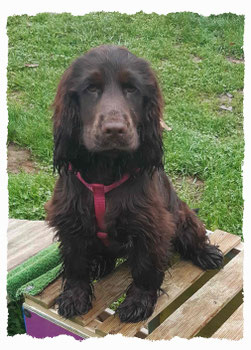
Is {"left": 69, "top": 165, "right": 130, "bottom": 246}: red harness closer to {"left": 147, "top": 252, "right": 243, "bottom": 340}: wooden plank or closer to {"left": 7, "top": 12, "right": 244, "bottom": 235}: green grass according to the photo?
{"left": 147, "top": 252, "right": 243, "bottom": 340}: wooden plank

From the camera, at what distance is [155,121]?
2.58 meters

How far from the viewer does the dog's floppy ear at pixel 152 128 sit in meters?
2.54

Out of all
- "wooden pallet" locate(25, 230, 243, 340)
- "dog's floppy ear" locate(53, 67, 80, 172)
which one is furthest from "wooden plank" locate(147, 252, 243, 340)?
"dog's floppy ear" locate(53, 67, 80, 172)

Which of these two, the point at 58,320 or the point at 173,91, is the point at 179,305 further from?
the point at 173,91

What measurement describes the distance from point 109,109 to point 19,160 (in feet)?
8.58

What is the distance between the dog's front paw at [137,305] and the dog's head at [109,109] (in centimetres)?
76

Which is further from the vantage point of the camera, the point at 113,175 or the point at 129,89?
the point at 113,175

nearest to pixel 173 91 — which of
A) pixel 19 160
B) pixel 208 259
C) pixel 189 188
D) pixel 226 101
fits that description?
pixel 226 101

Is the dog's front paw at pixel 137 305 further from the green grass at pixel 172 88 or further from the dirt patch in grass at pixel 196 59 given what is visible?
the dirt patch in grass at pixel 196 59

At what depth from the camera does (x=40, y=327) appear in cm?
299

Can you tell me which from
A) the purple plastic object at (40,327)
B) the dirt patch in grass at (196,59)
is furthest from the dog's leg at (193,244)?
the dirt patch in grass at (196,59)

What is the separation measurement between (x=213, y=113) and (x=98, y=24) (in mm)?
1543

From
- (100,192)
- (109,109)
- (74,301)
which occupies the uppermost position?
(109,109)

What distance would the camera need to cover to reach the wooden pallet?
2795 millimetres
